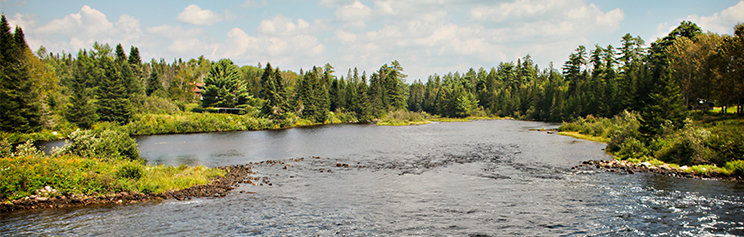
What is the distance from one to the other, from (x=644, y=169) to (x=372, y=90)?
91283mm

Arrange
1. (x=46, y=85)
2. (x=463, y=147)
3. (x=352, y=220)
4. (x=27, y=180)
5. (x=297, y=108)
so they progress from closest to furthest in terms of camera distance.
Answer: (x=352, y=220) < (x=27, y=180) < (x=463, y=147) < (x=46, y=85) < (x=297, y=108)

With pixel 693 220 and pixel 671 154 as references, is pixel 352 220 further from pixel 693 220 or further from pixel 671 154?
pixel 671 154

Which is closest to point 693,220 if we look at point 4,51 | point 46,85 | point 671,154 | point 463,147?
point 671,154

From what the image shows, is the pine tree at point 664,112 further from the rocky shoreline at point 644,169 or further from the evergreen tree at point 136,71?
the evergreen tree at point 136,71

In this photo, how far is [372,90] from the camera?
114812 mm

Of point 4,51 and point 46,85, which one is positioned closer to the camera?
point 4,51

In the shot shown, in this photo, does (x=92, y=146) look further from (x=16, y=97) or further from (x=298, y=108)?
(x=298, y=108)

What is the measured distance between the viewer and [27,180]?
17.6 m

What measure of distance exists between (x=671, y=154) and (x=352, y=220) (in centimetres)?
2692

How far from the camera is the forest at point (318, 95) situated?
44.8 metres

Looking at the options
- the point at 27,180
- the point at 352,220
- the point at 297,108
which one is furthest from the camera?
the point at 297,108

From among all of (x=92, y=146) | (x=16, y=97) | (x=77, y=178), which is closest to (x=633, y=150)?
(x=77, y=178)

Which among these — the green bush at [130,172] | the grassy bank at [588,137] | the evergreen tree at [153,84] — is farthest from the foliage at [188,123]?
the grassy bank at [588,137]

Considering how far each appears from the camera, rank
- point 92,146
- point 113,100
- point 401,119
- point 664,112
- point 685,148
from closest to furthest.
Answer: point 92,146, point 685,148, point 664,112, point 113,100, point 401,119
